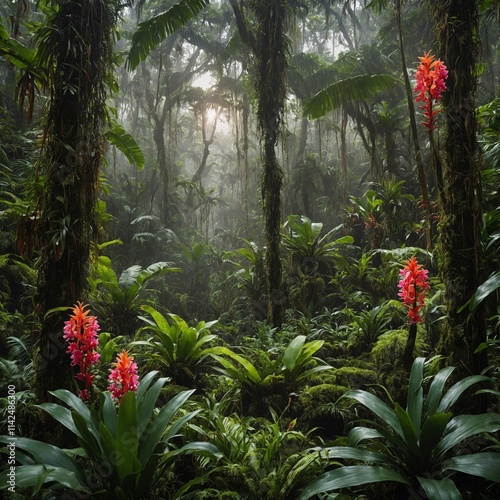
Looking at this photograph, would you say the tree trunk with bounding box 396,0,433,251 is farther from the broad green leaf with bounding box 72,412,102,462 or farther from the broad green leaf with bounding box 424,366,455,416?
the broad green leaf with bounding box 72,412,102,462

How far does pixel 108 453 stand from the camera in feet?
6.79

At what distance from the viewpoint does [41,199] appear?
2.75 metres

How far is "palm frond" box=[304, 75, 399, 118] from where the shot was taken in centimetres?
543

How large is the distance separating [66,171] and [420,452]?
2738mm

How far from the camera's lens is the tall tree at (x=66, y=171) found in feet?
8.59

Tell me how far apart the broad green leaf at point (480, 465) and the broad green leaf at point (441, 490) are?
123 millimetres

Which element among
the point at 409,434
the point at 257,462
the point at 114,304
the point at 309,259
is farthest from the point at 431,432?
the point at 114,304

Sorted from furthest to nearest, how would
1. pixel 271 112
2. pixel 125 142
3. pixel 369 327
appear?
pixel 271 112 < pixel 125 142 < pixel 369 327

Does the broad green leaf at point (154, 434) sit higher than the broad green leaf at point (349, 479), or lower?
higher

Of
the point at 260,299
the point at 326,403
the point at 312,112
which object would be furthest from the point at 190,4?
the point at 326,403

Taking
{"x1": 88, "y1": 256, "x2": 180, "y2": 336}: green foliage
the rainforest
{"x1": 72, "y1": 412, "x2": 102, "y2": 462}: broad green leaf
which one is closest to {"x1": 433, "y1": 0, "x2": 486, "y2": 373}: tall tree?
the rainforest

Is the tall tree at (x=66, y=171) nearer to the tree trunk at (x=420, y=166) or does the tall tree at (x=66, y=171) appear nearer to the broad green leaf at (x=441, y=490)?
the broad green leaf at (x=441, y=490)

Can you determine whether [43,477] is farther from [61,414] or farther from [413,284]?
[413,284]

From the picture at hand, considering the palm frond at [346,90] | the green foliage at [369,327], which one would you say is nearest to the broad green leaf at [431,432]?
the green foliage at [369,327]
